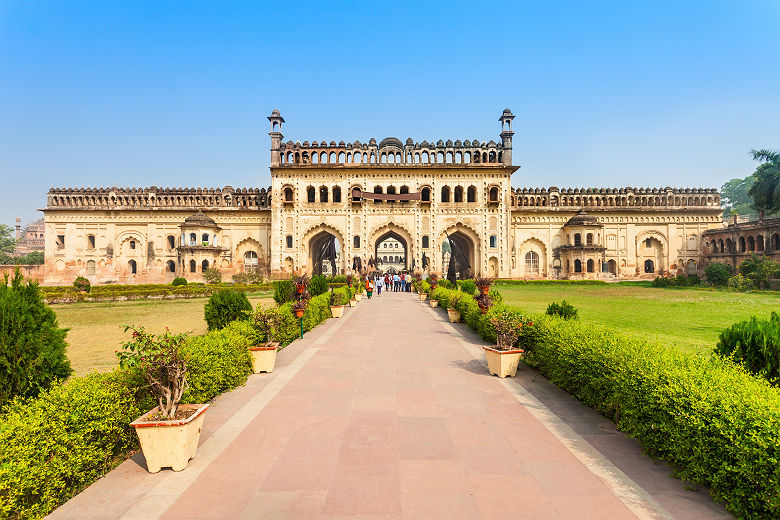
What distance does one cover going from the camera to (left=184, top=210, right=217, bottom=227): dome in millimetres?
35344

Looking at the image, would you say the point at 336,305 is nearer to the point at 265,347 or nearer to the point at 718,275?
the point at 265,347

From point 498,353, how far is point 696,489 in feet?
11.5

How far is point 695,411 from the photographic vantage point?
3.29m

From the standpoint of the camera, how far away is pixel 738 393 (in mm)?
3305

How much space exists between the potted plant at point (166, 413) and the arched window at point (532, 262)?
3711 cm

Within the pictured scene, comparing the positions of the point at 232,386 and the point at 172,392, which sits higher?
the point at 172,392

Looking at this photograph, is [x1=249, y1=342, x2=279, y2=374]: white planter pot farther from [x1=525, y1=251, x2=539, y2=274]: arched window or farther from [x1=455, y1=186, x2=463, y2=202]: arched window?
[x1=525, y1=251, x2=539, y2=274]: arched window

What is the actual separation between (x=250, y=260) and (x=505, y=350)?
114 ft

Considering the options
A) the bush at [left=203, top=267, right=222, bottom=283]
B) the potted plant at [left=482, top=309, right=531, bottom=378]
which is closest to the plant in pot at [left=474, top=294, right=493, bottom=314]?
the potted plant at [left=482, top=309, right=531, bottom=378]

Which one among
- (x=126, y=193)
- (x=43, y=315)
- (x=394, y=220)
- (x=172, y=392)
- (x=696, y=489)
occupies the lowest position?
(x=696, y=489)

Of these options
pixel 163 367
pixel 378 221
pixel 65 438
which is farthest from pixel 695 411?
pixel 378 221

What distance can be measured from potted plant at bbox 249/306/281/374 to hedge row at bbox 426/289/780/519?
16.6ft

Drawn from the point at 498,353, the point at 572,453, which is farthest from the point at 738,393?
the point at 498,353

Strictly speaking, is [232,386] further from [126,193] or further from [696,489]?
[126,193]
